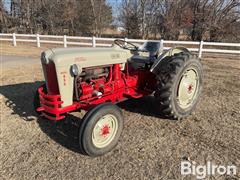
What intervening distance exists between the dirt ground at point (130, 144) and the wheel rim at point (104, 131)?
0.61 feet

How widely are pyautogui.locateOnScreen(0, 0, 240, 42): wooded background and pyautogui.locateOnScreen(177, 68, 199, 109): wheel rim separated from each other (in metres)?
16.6

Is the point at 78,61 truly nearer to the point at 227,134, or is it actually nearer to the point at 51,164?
the point at 51,164

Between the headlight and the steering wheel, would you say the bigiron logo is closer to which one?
the headlight

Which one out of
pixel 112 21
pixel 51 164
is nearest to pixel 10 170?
pixel 51 164

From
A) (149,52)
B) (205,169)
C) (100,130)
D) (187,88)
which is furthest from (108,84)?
(205,169)

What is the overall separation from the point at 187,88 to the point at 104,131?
1908mm

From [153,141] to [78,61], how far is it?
1588mm

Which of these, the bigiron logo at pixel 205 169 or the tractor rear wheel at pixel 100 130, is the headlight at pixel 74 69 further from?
the bigiron logo at pixel 205 169

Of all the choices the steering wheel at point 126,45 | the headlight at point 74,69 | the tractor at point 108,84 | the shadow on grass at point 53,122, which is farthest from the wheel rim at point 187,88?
the headlight at point 74,69

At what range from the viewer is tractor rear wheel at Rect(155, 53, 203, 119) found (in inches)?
150

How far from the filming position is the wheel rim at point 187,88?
13.6 ft

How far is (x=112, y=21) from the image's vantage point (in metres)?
Answer: 26.7

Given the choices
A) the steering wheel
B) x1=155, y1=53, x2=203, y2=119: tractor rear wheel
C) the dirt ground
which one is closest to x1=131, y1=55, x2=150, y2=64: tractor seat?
the steering wheel

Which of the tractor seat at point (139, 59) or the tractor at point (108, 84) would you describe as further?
the tractor seat at point (139, 59)
